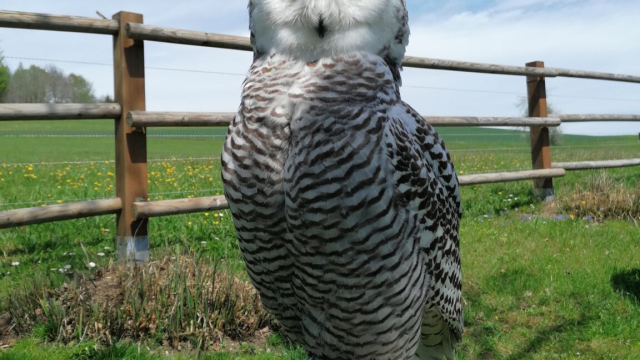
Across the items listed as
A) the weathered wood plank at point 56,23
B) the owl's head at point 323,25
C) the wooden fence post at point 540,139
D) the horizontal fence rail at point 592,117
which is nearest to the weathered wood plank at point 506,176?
the wooden fence post at point 540,139

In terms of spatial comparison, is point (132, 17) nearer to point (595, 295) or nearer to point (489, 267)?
point (489, 267)

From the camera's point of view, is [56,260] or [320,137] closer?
[320,137]

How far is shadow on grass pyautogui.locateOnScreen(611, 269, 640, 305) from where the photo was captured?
4555mm

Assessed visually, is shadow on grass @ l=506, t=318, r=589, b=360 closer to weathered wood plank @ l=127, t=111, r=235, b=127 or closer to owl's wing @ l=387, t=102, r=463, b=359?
owl's wing @ l=387, t=102, r=463, b=359

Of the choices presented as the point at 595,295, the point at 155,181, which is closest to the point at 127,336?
the point at 595,295

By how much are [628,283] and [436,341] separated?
2.88 metres

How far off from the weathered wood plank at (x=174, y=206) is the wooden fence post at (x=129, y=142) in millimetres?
101

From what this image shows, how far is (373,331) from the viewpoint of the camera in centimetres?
196

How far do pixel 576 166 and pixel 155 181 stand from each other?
633cm

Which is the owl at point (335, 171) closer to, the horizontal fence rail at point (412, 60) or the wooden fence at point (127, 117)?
the wooden fence at point (127, 117)

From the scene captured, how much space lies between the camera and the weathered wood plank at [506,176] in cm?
707

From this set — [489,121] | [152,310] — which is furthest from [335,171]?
[489,121]

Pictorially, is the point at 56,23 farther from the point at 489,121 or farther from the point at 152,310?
the point at 489,121

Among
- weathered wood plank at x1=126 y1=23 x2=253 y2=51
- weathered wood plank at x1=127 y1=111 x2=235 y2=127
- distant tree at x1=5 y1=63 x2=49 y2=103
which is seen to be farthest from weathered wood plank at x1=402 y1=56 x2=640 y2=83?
distant tree at x1=5 y1=63 x2=49 y2=103
